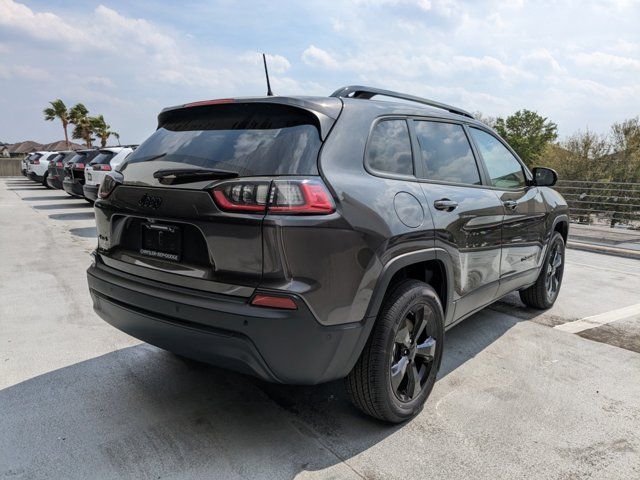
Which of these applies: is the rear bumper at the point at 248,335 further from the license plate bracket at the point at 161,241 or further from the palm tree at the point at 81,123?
the palm tree at the point at 81,123

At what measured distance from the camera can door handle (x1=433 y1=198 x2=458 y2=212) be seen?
9.64 feet

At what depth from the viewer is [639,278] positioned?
22.7ft

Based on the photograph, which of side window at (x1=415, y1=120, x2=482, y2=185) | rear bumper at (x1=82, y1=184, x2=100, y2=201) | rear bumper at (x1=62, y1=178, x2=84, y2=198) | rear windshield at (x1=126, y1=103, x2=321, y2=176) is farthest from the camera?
rear bumper at (x1=62, y1=178, x2=84, y2=198)

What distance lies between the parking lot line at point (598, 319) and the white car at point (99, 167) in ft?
32.4

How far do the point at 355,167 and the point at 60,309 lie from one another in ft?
11.4

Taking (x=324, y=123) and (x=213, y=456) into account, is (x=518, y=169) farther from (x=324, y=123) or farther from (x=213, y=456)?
(x=213, y=456)

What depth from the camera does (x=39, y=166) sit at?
22.8 m

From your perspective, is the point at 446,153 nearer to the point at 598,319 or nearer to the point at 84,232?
the point at 598,319

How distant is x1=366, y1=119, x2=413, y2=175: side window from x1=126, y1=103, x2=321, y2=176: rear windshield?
399mm

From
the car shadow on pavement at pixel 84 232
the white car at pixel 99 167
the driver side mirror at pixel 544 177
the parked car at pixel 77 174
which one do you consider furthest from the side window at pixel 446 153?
the parked car at pixel 77 174

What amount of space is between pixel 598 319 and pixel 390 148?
3.35m

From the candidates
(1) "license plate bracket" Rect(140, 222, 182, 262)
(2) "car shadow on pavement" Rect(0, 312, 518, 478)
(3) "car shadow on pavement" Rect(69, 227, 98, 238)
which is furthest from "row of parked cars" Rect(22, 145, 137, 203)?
(1) "license plate bracket" Rect(140, 222, 182, 262)

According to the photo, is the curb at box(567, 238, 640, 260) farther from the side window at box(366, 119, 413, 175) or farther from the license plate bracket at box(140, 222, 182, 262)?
the license plate bracket at box(140, 222, 182, 262)

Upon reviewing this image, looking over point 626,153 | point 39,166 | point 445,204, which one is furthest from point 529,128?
point 445,204
